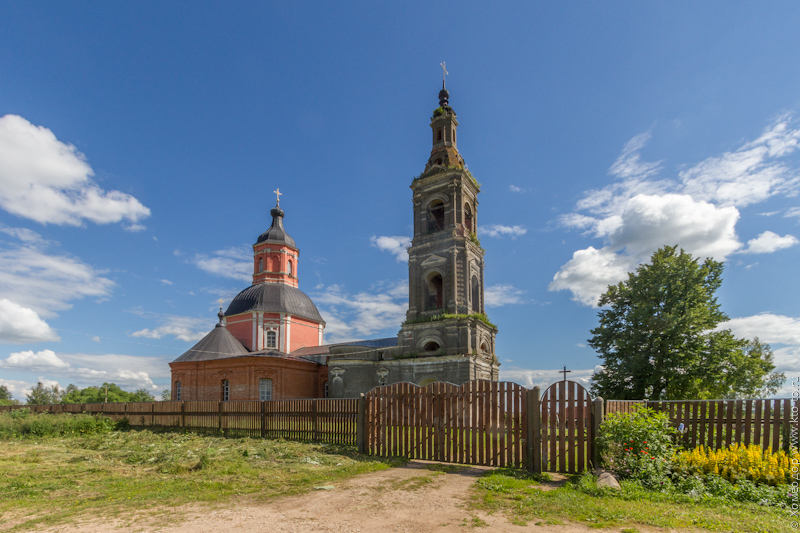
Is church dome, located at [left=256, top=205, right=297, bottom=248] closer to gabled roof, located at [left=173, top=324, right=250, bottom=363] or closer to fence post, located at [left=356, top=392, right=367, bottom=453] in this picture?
gabled roof, located at [left=173, top=324, right=250, bottom=363]

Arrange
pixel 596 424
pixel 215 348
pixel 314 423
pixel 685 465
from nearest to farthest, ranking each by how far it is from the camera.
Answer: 1. pixel 685 465
2. pixel 596 424
3. pixel 314 423
4. pixel 215 348

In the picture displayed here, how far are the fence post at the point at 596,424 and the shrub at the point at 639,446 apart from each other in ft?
0.42

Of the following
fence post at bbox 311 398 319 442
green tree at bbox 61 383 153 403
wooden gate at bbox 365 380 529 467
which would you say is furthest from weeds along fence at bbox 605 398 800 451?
green tree at bbox 61 383 153 403

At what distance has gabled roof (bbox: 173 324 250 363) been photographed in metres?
33.2

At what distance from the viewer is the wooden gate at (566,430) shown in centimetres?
901

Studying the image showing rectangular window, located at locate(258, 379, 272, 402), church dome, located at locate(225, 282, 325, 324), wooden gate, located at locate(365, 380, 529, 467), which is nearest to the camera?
wooden gate, located at locate(365, 380, 529, 467)

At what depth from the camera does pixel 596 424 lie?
348 inches

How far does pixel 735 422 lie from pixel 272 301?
34736 millimetres

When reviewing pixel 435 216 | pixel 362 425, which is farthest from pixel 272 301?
pixel 362 425

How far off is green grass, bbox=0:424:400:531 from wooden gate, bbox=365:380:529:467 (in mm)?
780

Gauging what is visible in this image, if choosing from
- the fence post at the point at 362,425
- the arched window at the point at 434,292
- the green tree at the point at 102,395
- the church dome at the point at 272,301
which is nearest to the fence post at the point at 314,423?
the fence post at the point at 362,425

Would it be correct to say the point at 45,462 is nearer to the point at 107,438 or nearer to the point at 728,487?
the point at 107,438

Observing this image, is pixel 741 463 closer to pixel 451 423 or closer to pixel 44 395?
pixel 451 423

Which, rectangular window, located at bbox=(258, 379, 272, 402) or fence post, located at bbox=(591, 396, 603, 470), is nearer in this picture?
fence post, located at bbox=(591, 396, 603, 470)
